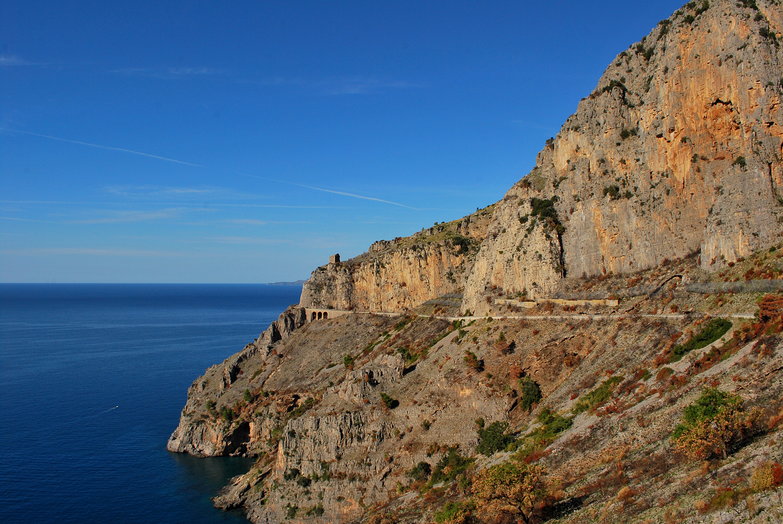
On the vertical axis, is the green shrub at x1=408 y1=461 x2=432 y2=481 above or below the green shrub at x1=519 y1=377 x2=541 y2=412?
below

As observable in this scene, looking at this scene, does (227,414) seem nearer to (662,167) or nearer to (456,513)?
(456,513)

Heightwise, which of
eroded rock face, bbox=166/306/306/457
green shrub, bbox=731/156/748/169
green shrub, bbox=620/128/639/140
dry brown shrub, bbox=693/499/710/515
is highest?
green shrub, bbox=620/128/639/140

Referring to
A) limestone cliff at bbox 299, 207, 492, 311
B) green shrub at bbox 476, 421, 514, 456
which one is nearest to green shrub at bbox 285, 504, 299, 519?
green shrub at bbox 476, 421, 514, 456

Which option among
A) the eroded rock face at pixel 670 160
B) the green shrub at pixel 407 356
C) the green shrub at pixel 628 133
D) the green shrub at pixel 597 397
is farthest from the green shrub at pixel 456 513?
the green shrub at pixel 628 133

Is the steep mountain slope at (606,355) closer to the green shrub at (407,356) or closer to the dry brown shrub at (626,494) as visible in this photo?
the dry brown shrub at (626,494)

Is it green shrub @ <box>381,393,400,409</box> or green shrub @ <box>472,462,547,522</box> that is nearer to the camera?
green shrub @ <box>472,462,547,522</box>

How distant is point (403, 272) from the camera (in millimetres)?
102875

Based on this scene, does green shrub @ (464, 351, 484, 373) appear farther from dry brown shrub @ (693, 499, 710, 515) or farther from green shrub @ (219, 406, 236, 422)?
green shrub @ (219, 406, 236, 422)

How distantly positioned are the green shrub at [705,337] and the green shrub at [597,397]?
4.46 meters

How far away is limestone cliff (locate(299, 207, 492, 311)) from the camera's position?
98812mm

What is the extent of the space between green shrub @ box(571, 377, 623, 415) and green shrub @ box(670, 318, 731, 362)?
4457 millimetres

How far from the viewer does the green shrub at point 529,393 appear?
5019cm

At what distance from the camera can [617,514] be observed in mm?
26609

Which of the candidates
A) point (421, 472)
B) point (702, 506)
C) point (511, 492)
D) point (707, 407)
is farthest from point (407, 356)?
point (702, 506)
